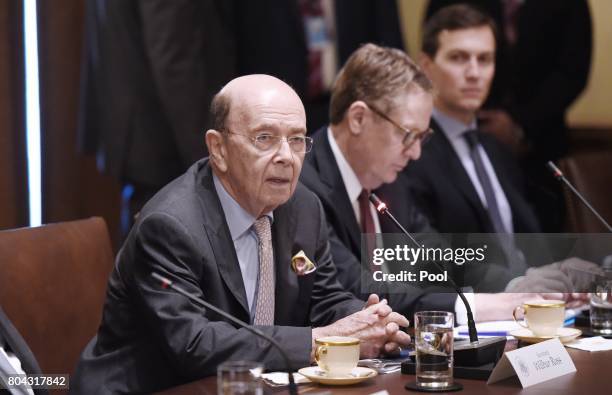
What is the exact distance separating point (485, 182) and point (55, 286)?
1766 millimetres

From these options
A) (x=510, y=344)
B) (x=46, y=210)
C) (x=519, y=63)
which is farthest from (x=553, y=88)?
(x=510, y=344)

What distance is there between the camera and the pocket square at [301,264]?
2.43m

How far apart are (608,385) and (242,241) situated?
883 millimetres

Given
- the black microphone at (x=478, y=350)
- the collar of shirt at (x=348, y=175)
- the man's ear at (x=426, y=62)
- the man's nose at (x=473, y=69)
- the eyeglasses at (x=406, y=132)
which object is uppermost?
the man's ear at (x=426, y=62)

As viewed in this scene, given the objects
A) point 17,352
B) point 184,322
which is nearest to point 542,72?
point 184,322

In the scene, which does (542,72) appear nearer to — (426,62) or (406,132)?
(426,62)

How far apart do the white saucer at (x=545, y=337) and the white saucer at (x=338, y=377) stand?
0.46m

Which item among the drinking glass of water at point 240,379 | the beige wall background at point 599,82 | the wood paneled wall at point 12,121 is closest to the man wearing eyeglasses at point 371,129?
the drinking glass of water at point 240,379

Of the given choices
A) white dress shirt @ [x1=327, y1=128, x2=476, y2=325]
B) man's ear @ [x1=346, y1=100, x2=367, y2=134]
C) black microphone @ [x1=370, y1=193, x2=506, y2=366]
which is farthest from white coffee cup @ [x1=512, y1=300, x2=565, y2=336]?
man's ear @ [x1=346, y1=100, x2=367, y2=134]

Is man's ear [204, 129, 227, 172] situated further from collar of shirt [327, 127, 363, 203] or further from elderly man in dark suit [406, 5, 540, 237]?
elderly man in dark suit [406, 5, 540, 237]

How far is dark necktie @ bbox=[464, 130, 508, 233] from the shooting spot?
12.1 ft

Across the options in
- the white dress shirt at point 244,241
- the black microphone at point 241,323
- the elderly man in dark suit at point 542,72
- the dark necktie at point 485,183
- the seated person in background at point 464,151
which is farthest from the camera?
the elderly man in dark suit at point 542,72

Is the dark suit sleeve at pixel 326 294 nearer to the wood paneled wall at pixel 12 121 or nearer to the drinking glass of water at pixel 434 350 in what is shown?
the drinking glass of water at pixel 434 350

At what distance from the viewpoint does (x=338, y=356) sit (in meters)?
1.95
